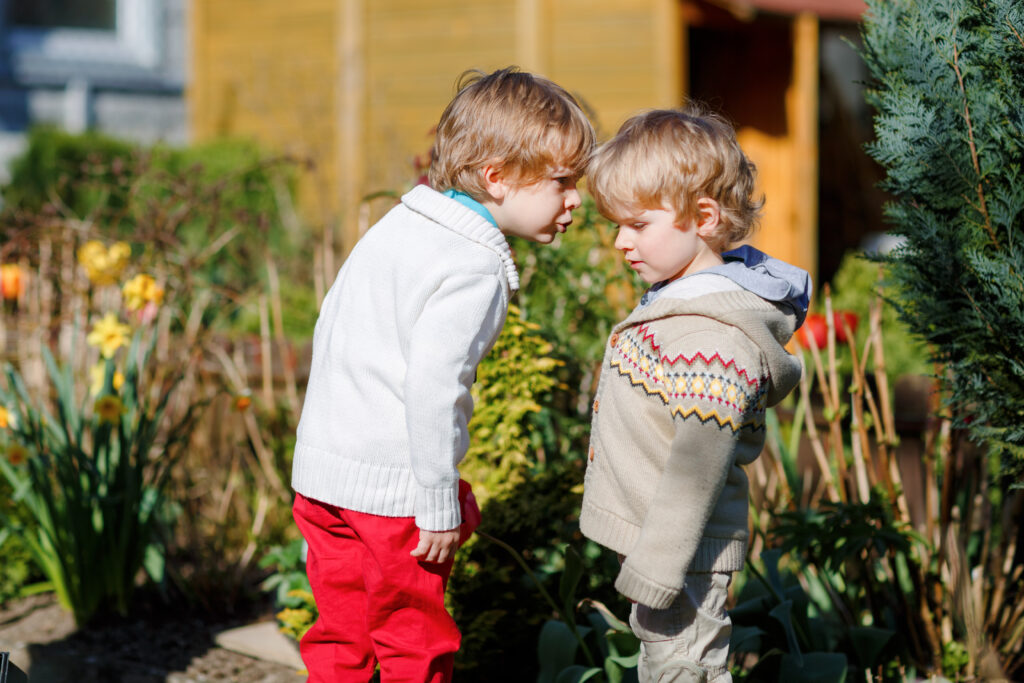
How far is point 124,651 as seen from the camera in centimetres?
301

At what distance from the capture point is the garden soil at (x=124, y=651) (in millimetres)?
2822

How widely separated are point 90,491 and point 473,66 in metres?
4.45

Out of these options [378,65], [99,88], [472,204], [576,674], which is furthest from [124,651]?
[99,88]

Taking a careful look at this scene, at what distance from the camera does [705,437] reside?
173cm

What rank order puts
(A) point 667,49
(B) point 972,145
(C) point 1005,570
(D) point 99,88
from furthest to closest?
(D) point 99,88 → (A) point 667,49 → (C) point 1005,570 → (B) point 972,145

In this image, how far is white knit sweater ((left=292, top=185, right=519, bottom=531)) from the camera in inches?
72.7

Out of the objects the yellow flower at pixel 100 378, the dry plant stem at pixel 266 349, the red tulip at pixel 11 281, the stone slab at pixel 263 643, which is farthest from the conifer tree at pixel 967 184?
the red tulip at pixel 11 281

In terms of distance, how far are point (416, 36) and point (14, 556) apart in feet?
17.6

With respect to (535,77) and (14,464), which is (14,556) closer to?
(14,464)

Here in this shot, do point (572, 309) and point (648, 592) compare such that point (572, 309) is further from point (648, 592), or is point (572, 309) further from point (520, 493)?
point (648, 592)

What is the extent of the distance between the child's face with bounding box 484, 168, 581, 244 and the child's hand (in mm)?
603

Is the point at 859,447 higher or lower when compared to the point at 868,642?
higher

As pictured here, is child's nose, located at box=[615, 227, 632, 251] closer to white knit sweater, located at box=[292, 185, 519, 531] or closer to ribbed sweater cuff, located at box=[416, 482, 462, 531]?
white knit sweater, located at box=[292, 185, 519, 531]

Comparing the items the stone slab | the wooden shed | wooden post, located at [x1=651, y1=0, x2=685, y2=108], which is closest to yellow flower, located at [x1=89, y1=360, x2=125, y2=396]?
the stone slab
